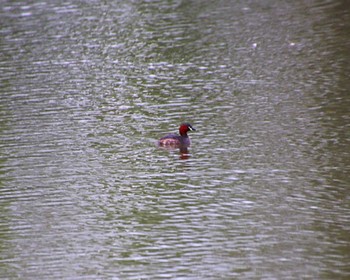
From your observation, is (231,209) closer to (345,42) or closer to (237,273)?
(237,273)

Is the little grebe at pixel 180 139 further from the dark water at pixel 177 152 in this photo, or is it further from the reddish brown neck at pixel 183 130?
the dark water at pixel 177 152

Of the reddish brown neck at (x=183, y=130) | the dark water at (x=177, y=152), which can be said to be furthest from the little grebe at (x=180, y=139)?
the dark water at (x=177, y=152)

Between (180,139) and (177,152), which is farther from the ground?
(180,139)

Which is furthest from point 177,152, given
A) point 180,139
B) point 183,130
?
point 183,130

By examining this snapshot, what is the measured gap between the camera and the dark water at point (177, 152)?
40.8 ft

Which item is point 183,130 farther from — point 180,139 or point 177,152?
point 177,152

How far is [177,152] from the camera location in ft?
58.7

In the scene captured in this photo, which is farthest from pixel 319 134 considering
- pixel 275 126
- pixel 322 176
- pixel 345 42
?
pixel 345 42

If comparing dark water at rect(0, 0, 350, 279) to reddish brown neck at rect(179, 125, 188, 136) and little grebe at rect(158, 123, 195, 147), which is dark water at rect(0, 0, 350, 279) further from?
reddish brown neck at rect(179, 125, 188, 136)

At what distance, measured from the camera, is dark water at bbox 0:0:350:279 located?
1245 centimetres

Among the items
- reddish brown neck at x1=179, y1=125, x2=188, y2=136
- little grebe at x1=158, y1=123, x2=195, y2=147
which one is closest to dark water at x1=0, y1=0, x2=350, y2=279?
little grebe at x1=158, y1=123, x2=195, y2=147

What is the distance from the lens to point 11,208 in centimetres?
1497

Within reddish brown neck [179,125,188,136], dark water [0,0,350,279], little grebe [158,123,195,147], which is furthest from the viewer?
reddish brown neck [179,125,188,136]

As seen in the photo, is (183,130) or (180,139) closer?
(180,139)
